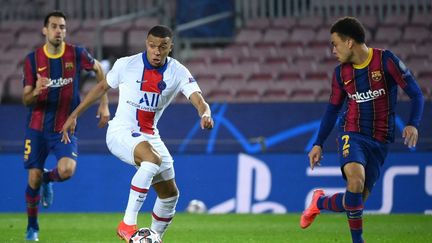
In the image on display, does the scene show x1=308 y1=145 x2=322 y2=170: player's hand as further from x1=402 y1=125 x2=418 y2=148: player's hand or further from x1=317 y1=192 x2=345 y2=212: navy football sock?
x1=402 y1=125 x2=418 y2=148: player's hand

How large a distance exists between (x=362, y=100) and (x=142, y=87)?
2.01 metres

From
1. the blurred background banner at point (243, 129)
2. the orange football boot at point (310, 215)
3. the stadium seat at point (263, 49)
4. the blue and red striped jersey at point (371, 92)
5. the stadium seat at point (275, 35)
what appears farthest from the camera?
the stadium seat at point (275, 35)

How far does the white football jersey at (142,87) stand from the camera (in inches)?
354

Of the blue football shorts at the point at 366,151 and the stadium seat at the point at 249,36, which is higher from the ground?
the blue football shorts at the point at 366,151

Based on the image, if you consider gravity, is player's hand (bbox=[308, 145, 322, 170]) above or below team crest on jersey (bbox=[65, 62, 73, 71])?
below

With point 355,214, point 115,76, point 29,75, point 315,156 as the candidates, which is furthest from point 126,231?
point 29,75

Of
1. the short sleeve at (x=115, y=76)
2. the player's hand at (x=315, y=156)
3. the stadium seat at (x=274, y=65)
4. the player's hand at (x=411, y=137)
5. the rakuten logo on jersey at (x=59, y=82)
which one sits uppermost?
the short sleeve at (x=115, y=76)

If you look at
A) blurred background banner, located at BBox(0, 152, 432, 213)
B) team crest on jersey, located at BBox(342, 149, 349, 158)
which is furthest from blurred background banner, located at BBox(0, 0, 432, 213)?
team crest on jersey, located at BBox(342, 149, 349, 158)

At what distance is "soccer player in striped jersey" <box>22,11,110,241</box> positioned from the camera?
11070 mm

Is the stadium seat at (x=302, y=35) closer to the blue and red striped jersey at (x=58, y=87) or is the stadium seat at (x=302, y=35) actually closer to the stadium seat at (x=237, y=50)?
the stadium seat at (x=237, y=50)

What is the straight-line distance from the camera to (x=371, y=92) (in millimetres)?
8969

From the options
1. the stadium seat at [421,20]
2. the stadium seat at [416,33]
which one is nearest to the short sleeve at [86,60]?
the stadium seat at [416,33]

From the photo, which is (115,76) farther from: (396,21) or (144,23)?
(144,23)

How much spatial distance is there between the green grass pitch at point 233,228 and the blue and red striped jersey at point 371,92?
1.63 metres
